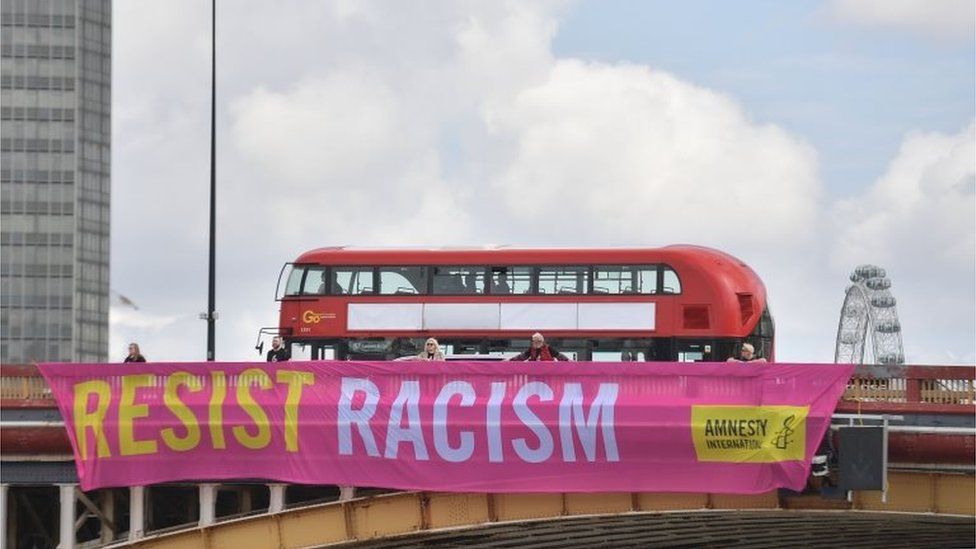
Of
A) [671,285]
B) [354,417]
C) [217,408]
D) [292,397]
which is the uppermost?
[671,285]

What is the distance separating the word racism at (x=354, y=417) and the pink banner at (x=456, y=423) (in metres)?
0.02

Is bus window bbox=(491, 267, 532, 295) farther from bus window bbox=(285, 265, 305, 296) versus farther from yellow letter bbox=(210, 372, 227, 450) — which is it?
yellow letter bbox=(210, 372, 227, 450)

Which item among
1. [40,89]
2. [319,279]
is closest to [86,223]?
[40,89]

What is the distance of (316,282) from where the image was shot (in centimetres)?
5512

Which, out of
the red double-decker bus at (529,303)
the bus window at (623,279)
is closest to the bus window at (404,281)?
the red double-decker bus at (529,303)

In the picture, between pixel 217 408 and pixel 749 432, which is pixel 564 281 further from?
pixel 749 432

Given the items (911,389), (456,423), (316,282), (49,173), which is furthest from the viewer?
(49,173)

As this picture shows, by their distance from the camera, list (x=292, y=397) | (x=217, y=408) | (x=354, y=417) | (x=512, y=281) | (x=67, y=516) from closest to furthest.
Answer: (x=354, y=417)
(x=292, y=397)
(x=217, y=408)
(x=67, y=516)
(x=512, y=281)

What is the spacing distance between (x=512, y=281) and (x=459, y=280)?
1451 millimetres

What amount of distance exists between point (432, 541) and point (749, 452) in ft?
24.3

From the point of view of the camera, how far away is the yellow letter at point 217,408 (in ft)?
124

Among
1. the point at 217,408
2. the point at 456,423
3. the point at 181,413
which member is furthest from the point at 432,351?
the point at 181,413

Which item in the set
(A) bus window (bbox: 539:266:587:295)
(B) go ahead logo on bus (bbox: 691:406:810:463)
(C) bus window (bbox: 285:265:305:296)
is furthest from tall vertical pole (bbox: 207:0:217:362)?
(B) go ahead logo on bus (bbox: 691:406:810:463)

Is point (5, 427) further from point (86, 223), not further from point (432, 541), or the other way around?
point (86, 223)
